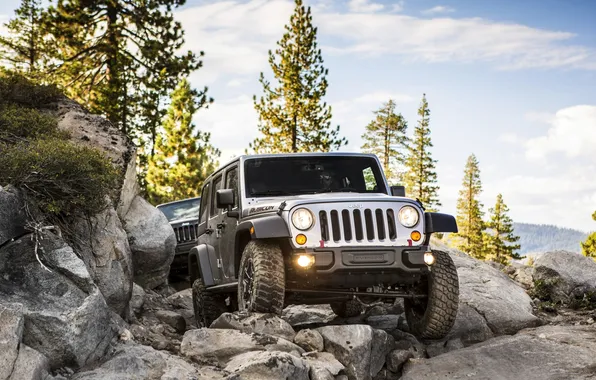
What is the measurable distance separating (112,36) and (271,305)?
18.9m

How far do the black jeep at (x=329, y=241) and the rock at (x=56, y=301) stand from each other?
167cm

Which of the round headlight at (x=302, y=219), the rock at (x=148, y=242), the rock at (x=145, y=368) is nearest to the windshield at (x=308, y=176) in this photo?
the round headlight at (x=302, y=219)

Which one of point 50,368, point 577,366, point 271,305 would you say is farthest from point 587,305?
point 50,368

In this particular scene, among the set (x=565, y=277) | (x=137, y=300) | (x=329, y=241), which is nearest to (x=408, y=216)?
(x=329, y=241)

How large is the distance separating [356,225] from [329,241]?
1.16 feet

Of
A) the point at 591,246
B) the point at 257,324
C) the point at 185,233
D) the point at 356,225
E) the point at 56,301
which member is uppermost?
the point at 356,225

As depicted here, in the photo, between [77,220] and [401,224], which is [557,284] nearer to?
[401,224]

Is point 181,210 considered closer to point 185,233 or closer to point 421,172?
point 185,233

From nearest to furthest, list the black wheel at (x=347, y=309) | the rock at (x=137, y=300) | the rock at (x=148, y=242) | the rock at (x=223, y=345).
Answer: the rock at (x=223, y=345) < the rock at (x=137, y=300) < the black wheel at (x=347, y=309) < the rock at (x=148, y=242)

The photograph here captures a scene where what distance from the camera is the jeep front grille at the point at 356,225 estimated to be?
708cm

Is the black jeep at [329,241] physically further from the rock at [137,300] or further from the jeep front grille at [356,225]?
the rock at [137,300]

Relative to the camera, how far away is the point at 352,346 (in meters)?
7.00

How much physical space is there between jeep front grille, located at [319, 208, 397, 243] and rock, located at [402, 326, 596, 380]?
5.20ft

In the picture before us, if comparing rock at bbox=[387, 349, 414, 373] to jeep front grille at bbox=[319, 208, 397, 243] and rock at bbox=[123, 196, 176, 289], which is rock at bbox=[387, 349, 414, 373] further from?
rock at bbox=[123, 196, 176, 289]
